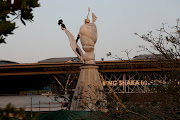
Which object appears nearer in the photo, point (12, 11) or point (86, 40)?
point (12, 11)

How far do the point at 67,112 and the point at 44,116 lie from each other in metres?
0.94

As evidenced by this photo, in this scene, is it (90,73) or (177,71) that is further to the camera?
(90,73)

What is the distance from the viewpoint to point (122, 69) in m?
30.6

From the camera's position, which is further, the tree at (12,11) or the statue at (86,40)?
the statue at (86,40)

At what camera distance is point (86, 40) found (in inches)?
364

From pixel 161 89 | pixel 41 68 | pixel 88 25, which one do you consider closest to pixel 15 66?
pixel 41 68

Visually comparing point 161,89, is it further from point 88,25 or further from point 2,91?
point 2,91

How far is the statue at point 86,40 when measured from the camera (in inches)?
363

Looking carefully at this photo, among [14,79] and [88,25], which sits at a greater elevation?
[88,25]

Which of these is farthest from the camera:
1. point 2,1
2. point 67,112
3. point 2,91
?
point 2,91

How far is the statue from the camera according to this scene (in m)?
9.21

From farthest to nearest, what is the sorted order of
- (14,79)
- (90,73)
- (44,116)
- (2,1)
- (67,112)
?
(14,79)
(90,73)
(44,116)
(67,112)
(2,1)

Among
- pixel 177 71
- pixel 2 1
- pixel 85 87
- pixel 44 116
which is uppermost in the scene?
pixel 2 1

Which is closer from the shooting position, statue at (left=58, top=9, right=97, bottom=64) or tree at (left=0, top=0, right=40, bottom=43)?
tree at (left=0, top=0, right=40, bottom=43)
